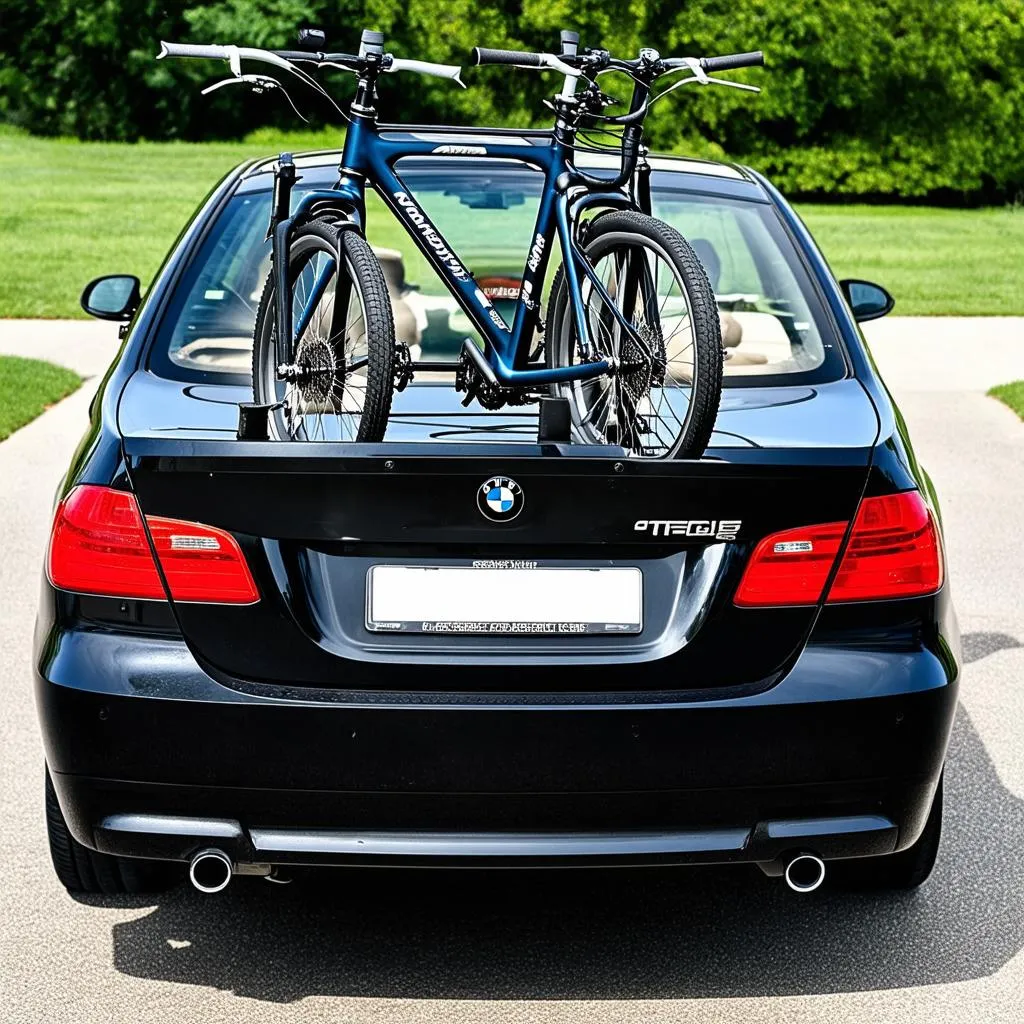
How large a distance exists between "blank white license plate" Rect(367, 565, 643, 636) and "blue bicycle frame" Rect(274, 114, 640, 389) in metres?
0.61

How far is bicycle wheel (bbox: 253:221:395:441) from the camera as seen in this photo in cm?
371

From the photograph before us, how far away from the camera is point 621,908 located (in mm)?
3938

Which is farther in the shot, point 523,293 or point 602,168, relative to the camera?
point 602,168

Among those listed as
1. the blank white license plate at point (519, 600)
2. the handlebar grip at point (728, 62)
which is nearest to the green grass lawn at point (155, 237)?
the handlebar grip at point (728, 62)

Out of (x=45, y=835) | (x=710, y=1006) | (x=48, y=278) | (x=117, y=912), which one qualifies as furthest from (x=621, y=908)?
(x=48, y=278)

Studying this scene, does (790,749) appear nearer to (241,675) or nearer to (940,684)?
(940,684)

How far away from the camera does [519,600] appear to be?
3197 millimetres

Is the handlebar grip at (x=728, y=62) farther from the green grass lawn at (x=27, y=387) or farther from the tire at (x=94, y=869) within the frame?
the green grass lawn at (x=27, y=387)

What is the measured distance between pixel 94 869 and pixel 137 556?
3.05ft

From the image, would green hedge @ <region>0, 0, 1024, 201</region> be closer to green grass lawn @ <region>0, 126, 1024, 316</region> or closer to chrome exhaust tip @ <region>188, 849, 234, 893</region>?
green grass lawn @ <region>0, 126, 1024, 316</region>

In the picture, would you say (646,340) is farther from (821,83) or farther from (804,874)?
(821,83)

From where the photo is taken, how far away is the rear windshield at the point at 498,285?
411cm

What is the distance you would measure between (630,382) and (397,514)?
786 millimetres

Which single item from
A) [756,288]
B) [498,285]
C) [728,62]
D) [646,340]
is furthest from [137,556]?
[498,285]
